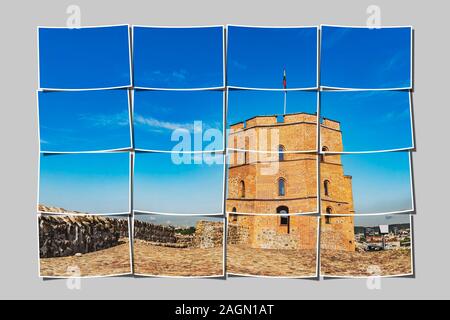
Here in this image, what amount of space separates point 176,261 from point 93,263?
151 cm

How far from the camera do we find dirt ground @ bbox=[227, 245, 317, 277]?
12203 mm

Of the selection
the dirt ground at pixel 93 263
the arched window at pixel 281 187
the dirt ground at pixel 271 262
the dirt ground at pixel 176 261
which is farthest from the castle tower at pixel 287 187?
the dirt ground at pixel 93 263

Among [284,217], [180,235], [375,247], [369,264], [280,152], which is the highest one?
[280,152]

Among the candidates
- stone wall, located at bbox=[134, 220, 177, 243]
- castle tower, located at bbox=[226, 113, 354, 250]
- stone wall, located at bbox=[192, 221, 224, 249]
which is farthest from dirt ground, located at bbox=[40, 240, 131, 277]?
castle tower, located at bbox=[226, 113, 354, 250]

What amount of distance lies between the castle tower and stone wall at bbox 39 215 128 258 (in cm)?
218

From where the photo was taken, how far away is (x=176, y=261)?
12.3 m

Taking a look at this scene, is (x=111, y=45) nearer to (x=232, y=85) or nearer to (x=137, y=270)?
(x=232, y=85)

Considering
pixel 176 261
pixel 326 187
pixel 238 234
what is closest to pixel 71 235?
pixel 176 261

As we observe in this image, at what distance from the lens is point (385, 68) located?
12203 mm

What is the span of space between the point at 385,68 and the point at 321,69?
45.1 inches

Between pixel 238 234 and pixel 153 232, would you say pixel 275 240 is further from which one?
pixel 153 232

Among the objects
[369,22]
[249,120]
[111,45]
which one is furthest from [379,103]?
[111,45]

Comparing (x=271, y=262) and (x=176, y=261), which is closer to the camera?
(x=271, y=262)

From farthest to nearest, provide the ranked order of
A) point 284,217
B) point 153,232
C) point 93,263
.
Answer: point 93,263, point 153,232, point 284,217
